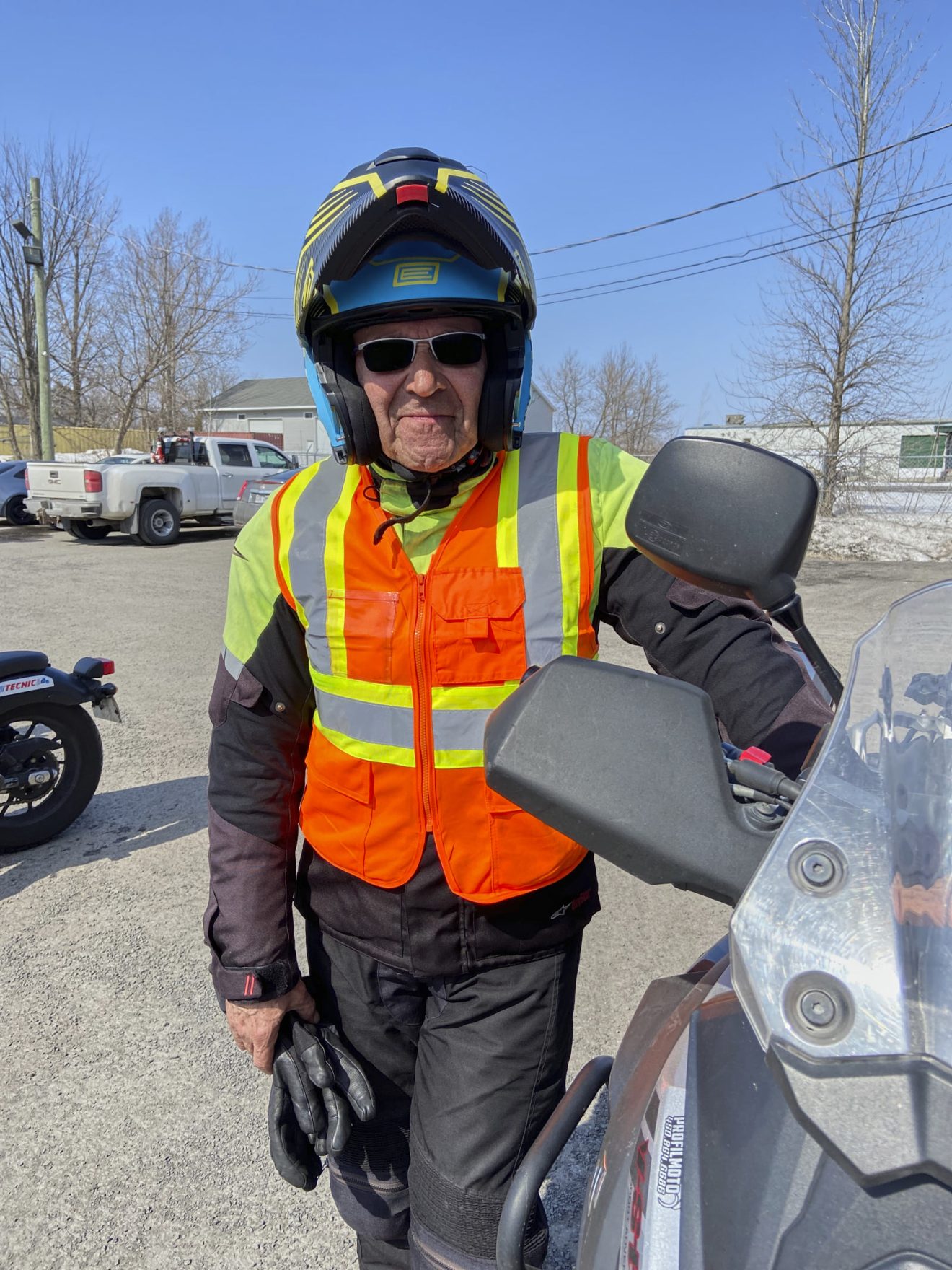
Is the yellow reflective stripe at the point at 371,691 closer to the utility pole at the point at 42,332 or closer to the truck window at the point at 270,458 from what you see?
the truck window at the point at 270,458

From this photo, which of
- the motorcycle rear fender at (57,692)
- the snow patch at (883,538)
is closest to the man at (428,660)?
the motorcycle rear fender at (57,692)

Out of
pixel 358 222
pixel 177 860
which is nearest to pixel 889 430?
pixel 177 860

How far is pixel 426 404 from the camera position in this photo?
1635mm

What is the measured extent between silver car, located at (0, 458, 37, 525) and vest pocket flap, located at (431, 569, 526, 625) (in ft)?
58.4

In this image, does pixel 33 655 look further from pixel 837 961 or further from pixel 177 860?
pixel 837 961

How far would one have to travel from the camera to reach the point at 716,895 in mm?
745

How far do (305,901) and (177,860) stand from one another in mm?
2495

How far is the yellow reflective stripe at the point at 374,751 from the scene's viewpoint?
1.59 meters

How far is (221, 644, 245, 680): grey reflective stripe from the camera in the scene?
171 centimetres

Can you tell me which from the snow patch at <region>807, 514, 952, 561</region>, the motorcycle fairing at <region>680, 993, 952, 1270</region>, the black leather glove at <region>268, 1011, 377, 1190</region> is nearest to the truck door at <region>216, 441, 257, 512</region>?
the snow patch at <region>807, 514, 952, 561</region>

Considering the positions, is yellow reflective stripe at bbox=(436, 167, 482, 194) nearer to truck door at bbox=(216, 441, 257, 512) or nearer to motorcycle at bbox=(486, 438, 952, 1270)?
motorcycle at bbox=(486, 438, 952, 1270)

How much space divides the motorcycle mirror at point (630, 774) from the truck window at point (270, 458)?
56.9ft

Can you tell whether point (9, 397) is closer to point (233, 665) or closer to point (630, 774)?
point (233, 665)

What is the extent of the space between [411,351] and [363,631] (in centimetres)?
52
